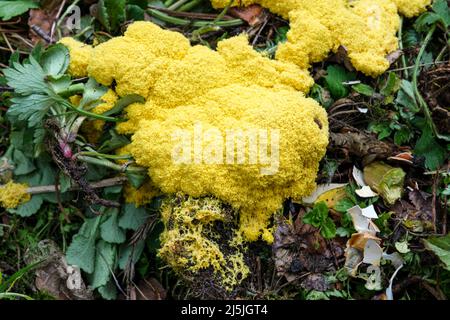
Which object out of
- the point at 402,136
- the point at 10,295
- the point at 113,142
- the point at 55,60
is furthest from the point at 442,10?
the point at 10,295

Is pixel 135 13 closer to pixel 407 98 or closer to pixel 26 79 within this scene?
pixel 26 79

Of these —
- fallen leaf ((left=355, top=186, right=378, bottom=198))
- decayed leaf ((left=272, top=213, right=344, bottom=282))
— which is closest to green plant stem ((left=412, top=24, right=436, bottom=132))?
fallen leaf ((left=355, top=186, right=378, bottom=198))

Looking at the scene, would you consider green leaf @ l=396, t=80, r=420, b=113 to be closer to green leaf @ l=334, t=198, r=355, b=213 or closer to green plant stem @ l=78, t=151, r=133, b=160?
green leaf @ l=334, t=198, r=355, b=213

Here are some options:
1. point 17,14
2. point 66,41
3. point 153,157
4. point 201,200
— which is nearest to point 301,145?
point 201,200

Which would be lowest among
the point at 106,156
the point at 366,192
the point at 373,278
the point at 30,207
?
the point at 30,207

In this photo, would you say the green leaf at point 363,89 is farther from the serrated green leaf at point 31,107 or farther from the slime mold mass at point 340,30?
the serrated green leaf at point 31,107

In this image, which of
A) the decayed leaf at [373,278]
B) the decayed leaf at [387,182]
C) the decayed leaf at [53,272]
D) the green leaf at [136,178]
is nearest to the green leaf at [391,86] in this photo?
the decayed leaf at [387,182]

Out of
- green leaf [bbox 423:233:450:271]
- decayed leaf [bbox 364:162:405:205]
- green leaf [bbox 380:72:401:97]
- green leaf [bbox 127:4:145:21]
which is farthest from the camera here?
green leaf [bbox 127:4:145:21]
